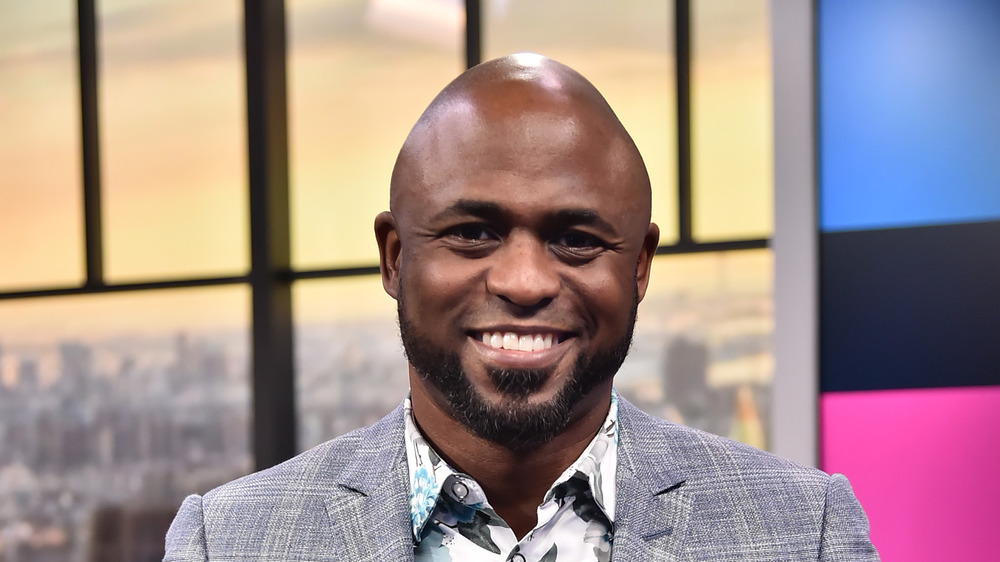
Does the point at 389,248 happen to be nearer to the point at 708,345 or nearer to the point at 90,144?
the point at 708,345

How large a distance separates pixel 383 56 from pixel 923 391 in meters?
2.50

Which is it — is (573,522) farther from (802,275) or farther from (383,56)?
(383,56)

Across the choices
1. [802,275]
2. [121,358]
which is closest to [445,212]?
[802,275]

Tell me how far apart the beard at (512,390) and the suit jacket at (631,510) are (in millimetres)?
154

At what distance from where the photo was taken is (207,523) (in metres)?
1.34

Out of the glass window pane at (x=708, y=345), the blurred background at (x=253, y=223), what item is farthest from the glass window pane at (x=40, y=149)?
the glass window pane at (x=708, y=345)

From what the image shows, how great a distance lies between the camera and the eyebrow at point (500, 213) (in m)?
1.21

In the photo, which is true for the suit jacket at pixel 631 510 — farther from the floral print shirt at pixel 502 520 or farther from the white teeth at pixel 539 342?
the white teeth at pixel 539 342

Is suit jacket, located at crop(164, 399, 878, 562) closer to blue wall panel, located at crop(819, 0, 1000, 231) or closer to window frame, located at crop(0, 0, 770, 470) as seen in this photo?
blue wall panel, located at crop(819, 0, 1000, 231)

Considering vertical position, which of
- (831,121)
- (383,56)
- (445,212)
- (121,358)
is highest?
(383,56)

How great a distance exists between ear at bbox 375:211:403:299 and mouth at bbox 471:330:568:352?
6.6 inches

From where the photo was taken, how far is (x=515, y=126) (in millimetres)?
1241

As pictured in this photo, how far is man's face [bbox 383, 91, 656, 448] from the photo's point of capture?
121 cm

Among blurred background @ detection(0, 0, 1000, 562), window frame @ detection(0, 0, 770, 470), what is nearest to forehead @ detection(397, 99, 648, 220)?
blurred background @ detection(0, 0, 1000, 562)
